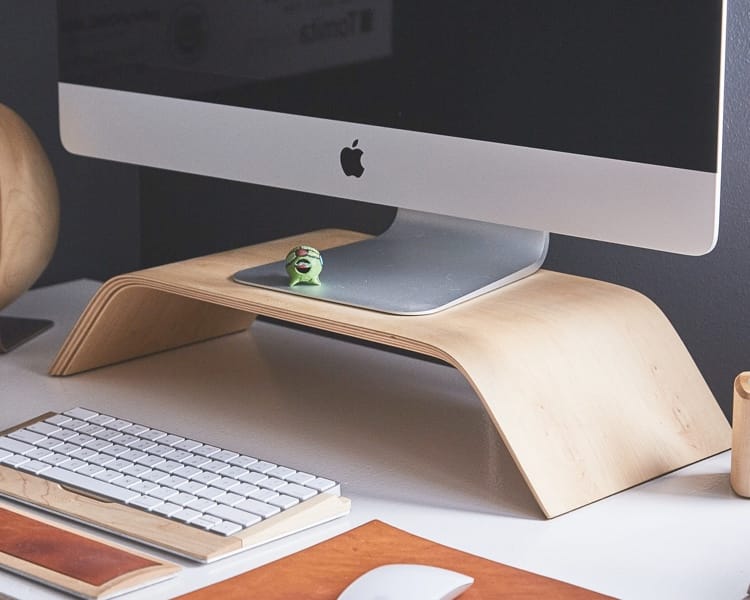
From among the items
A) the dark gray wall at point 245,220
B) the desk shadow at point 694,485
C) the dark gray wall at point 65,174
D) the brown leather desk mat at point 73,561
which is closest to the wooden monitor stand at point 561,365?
the desk shadow at point 694,485

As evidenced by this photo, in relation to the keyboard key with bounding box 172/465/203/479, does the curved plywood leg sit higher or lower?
higher

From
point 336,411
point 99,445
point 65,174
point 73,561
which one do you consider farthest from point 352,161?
point 65,174

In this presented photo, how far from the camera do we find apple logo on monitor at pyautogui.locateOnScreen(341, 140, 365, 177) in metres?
1.05

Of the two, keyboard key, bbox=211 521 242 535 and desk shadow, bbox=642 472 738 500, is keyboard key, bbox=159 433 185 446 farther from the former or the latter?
desk shadow, bbox=642 472 738 500

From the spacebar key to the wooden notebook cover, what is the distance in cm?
13

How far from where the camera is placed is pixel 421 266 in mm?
1053

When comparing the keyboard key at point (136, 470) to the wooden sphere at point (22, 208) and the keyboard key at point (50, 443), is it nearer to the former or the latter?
the keyboard key at point (50, 443)

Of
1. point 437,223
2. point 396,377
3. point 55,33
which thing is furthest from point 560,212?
point 55,33

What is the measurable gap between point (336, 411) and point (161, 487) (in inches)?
9.7

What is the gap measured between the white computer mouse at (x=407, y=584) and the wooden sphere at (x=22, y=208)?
0.62 m

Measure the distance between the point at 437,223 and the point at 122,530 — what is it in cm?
43

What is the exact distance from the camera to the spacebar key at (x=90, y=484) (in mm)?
863

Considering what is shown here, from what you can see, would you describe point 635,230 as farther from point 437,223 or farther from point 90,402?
point 90,402

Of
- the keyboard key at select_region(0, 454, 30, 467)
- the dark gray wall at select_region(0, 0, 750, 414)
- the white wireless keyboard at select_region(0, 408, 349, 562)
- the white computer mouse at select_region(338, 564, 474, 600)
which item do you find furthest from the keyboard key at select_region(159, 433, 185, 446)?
the dark gray wall at select_region(0, 0, 750, 414)
